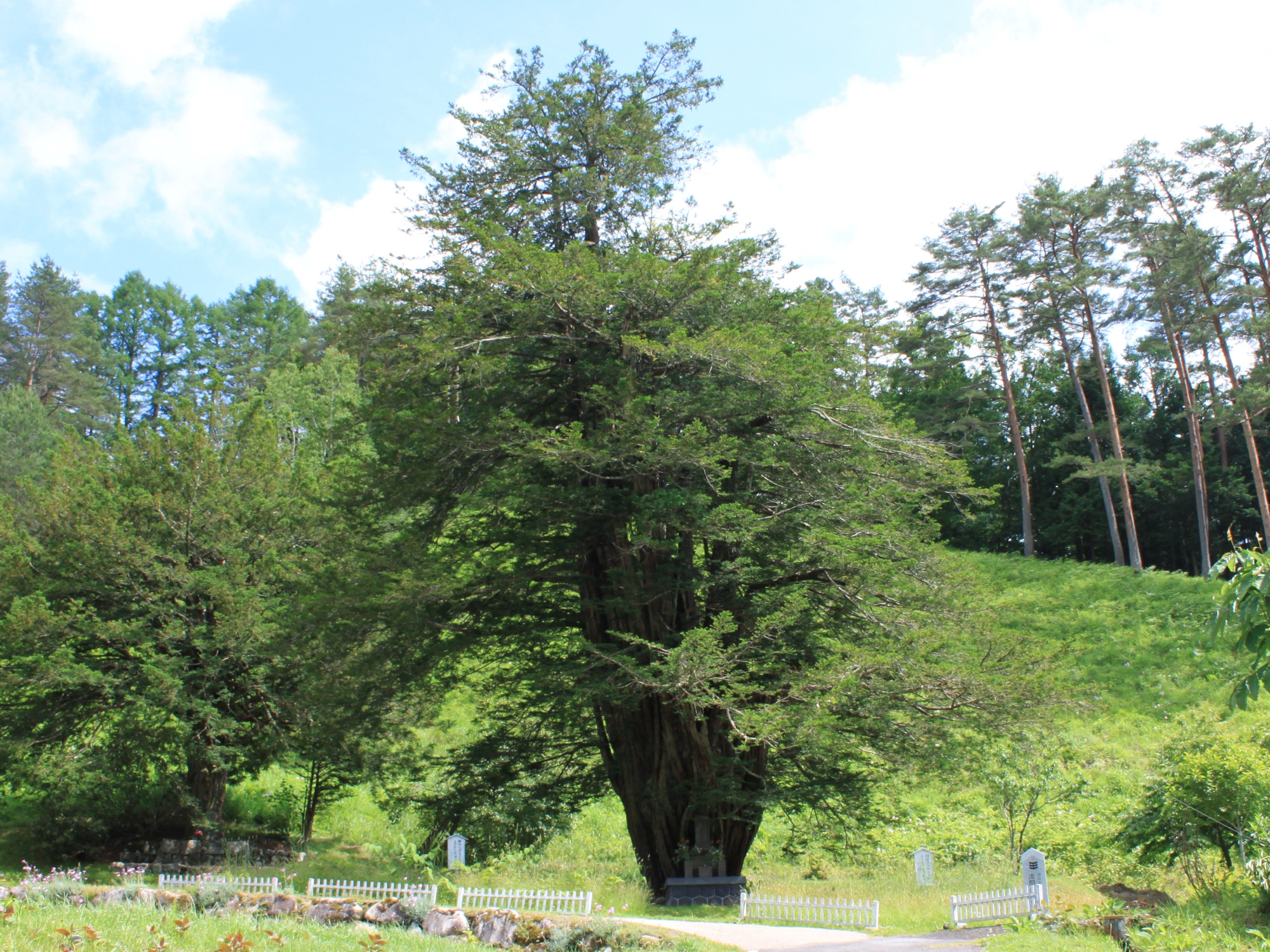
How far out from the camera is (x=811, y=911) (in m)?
9.95

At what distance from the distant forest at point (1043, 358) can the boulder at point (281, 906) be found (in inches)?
318

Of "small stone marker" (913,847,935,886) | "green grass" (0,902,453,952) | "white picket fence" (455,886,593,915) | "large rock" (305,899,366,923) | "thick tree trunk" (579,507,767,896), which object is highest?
"thick tree trunk" (579,507,767,896)

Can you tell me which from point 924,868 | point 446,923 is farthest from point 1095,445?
point 446,923

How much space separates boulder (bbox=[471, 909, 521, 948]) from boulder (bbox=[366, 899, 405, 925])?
76 cm

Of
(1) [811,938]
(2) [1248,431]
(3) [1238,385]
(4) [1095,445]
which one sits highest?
(3) [1238,385]

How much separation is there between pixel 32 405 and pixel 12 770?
90.1 ft

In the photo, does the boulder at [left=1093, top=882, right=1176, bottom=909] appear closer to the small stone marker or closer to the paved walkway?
the paved walkway

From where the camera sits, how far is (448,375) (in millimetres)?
11766

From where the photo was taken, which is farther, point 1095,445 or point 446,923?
point 1095,445

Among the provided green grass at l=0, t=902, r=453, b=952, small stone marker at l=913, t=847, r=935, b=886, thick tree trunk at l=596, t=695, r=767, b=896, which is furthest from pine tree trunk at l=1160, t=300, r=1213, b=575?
green grass at l=0, t=902, r=453, b=952

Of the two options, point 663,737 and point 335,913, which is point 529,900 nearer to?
point 335,913

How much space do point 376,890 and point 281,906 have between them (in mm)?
2190

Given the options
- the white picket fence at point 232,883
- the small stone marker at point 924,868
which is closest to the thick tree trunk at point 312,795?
the white picket fence at point 232,883

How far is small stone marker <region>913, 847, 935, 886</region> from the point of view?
42.5 feet
